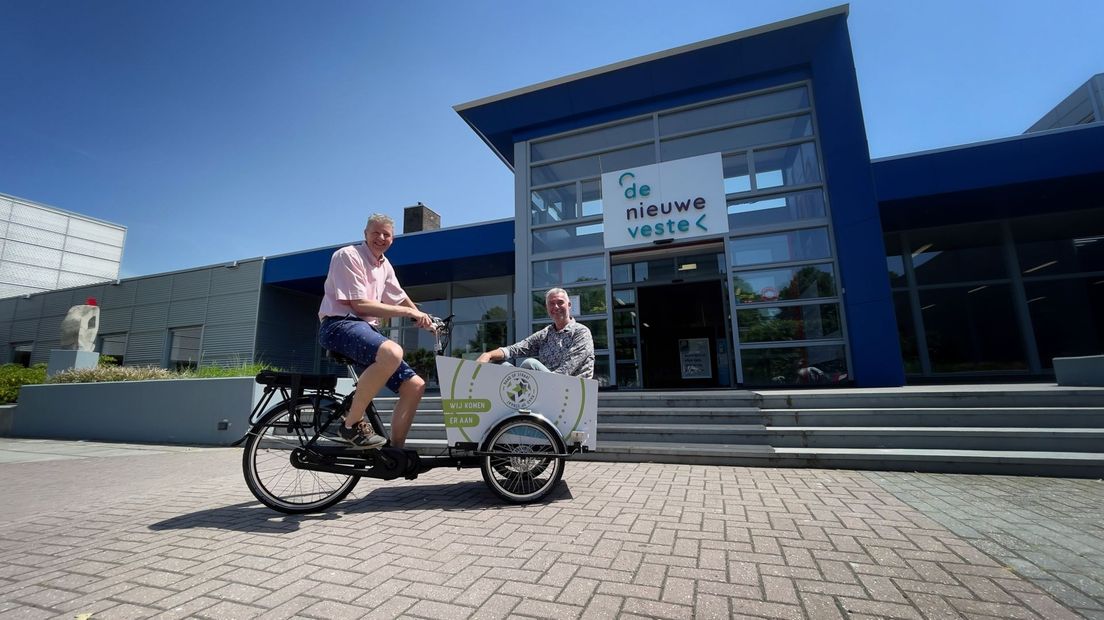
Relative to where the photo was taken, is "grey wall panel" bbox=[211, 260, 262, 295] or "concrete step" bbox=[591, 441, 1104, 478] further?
"grey wall panel" bbox=[211, 260, 262, 295]

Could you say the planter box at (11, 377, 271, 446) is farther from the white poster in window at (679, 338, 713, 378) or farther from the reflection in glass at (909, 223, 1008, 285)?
the reflection in glass at (909, 223, 1008, 285)

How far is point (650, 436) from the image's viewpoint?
5.17 metres

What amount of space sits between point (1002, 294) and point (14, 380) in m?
24.1

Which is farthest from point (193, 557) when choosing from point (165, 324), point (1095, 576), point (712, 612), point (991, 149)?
point (165, 324)

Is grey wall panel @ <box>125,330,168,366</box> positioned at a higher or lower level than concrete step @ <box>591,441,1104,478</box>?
higher

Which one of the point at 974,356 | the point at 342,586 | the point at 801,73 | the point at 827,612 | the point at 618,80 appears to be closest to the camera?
the point at 827,612

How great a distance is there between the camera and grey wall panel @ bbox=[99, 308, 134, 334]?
15.6 m

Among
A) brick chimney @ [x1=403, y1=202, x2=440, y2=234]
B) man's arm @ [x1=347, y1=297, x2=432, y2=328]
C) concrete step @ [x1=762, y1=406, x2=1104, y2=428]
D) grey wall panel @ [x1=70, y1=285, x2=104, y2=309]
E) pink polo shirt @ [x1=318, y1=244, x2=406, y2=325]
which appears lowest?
concrete step @ [x1=762, y1=406, x2=1104, y2=428]

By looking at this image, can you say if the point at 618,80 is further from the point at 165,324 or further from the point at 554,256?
the point at 165,324

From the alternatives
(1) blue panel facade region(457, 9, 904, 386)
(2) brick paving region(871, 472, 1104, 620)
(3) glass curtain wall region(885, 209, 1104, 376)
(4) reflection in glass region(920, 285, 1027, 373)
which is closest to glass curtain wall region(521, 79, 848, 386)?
(1) blue panel facade region(457, 9, 904, 386)

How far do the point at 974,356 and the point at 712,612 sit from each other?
42.3 ft

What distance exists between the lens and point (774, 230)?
8273mm

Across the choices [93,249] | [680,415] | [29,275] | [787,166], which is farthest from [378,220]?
[93,249]

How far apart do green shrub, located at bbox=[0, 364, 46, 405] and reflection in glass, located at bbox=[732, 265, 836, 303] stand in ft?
52.6
